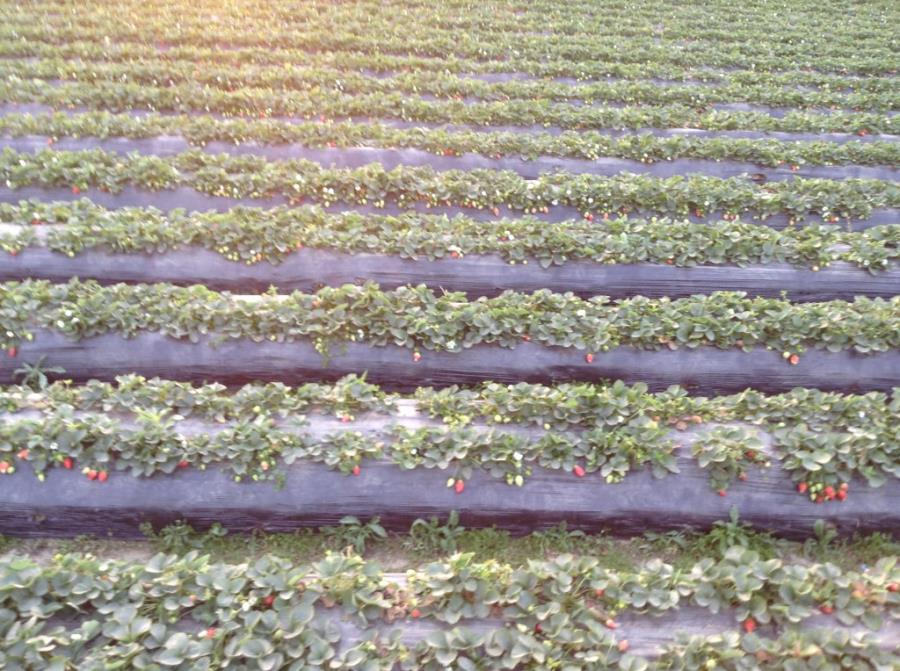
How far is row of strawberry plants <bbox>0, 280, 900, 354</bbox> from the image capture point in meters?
4.13

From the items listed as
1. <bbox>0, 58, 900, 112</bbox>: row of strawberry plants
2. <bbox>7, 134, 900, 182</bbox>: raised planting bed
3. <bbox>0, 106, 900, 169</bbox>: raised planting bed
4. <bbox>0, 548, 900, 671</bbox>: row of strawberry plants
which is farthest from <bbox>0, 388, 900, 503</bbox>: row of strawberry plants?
<bbox>0, 58, 900, 112</bbox>: row of strawberry plants

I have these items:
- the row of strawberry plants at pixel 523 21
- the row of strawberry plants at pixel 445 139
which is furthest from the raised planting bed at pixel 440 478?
the row of strawberry plants at pixel 523 21

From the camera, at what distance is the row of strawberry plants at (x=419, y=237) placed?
469 cm

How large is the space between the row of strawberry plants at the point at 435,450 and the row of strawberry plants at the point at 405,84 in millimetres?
→ 4785

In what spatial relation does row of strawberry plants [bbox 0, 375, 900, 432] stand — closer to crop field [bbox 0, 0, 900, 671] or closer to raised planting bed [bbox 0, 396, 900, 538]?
crop field [bbox 0, 0, 900, 671]

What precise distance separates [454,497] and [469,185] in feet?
9.60

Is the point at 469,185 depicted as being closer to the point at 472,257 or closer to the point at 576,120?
the point at 472,257

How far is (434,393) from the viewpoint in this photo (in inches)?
153

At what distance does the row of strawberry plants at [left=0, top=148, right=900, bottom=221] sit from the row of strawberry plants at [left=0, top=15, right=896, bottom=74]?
333 centimetres

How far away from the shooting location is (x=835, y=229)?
5.34m

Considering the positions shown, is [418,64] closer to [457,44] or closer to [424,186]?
[457,44]

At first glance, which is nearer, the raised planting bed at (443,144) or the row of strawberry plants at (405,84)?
the raised planting bed at (443,144)

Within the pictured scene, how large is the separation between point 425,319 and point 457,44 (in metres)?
5.75

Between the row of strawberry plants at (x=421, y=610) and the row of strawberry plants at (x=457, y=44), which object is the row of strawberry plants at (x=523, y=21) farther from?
the row of strawberry plants at (x=421, y=610)
